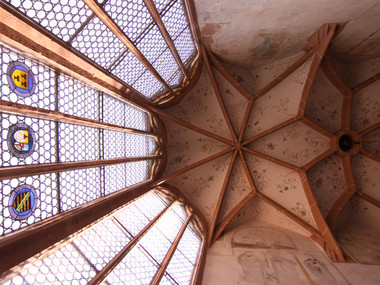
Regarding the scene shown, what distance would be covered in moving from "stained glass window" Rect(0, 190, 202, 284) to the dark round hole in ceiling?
19.2 ft

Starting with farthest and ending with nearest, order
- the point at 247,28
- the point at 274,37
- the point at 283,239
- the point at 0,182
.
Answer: the point at 283,239 < the point at 274,37 < the point at 247,28 < the point at 0,182

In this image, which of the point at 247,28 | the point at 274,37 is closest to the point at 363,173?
the point at 274,37

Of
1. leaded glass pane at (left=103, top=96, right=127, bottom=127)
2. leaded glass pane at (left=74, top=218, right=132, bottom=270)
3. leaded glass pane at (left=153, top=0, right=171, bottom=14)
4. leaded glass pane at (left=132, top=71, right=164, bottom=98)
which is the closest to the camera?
leaded glass pane at (left=74, top=218, right=132, bottom=270)

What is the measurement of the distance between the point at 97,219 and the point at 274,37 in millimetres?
6397

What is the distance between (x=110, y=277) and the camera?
4.26m

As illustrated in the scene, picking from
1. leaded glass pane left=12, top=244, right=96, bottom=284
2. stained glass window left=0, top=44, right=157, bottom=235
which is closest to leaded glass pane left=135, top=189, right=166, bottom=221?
stained glass window left=0, top=44, right=157, bottom=235

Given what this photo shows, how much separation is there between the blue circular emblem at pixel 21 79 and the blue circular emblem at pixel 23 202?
138 cm

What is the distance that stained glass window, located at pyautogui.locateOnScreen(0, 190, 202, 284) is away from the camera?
3.55 meters

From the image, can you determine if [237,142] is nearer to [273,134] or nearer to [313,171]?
[273,134]

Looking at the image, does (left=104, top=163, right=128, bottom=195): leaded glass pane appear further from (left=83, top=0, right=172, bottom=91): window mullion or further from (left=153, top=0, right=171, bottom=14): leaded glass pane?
(left=153, top=0, right=171, bottom=14): leaded glass pane

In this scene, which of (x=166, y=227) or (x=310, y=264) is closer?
(x=310, y=264)

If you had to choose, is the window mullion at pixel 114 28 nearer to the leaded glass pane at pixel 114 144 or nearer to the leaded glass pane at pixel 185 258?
the leaded glass pane at pixel 114 144

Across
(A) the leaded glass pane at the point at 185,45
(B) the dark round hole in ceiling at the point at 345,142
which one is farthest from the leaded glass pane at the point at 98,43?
(B) the dark round hole in ceiling at the point at 345,142

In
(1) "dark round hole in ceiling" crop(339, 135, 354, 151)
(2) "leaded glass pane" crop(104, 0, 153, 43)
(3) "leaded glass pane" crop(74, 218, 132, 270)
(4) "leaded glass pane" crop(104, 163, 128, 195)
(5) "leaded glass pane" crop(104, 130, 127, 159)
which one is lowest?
(3) "leaded glass pane" crop(74, 218, 132, 270)
